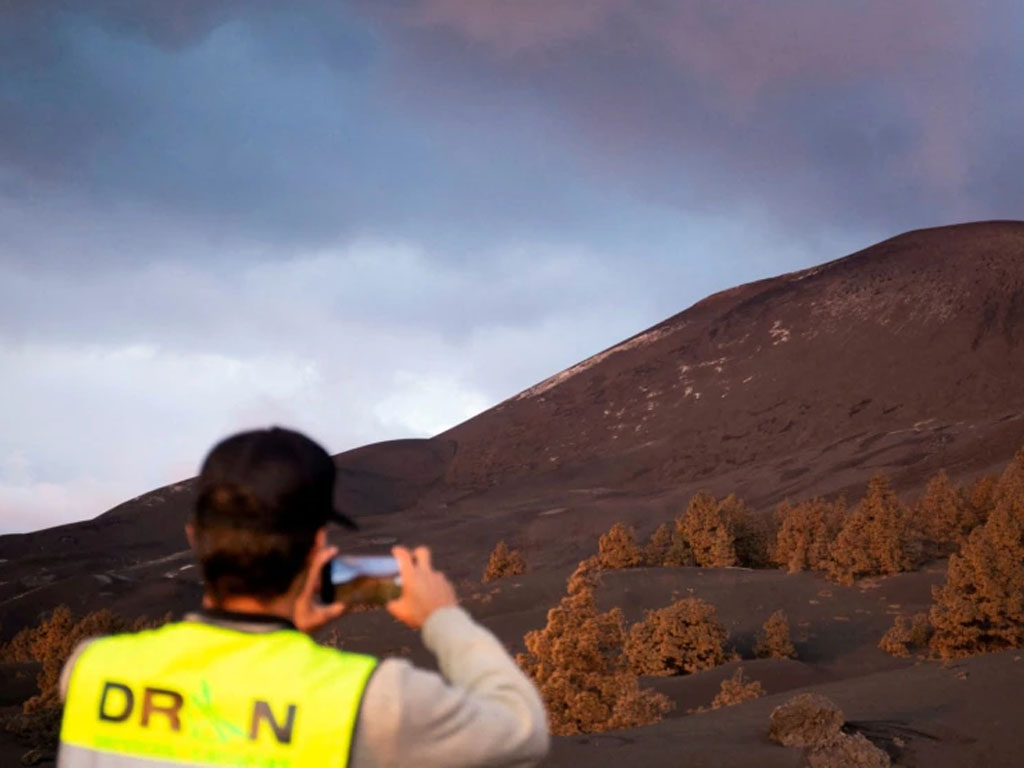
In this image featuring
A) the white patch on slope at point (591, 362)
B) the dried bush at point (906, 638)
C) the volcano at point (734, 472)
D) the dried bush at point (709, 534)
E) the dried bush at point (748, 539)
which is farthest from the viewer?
the white patch on slope at point (591, 362)

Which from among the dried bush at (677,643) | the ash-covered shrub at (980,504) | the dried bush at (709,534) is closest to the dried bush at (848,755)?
the dried bush at (677,643)

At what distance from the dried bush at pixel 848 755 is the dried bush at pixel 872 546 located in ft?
66.9

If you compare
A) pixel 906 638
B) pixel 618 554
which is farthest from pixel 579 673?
pixel 618 554

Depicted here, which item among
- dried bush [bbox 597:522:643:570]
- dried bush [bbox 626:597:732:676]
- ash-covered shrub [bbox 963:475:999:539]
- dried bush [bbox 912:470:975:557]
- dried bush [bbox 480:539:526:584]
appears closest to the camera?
dried bush [bbox 626:597:732:676]

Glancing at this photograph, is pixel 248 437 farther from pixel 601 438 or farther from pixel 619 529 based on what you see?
pixel 601 438

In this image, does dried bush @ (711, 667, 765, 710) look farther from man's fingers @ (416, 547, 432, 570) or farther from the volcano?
man's fingers @ (416, 547, 432, 570)

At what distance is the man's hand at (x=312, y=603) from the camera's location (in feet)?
5.31

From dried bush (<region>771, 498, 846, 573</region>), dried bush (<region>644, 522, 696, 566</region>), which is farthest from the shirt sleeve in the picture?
dried bush (<region>644, 522, 696, 566</region>)

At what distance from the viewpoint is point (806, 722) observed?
9648mm

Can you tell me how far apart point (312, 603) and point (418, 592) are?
0.54ft

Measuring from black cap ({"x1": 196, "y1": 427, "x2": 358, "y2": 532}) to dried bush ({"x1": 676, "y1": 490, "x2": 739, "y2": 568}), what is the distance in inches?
1257

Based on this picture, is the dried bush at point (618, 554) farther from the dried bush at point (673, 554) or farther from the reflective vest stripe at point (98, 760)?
the reflective vest stripe at point (98, 760)

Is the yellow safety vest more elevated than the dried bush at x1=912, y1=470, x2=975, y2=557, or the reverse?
the yellow safety vest

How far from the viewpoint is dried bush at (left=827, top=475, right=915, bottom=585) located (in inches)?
1139
